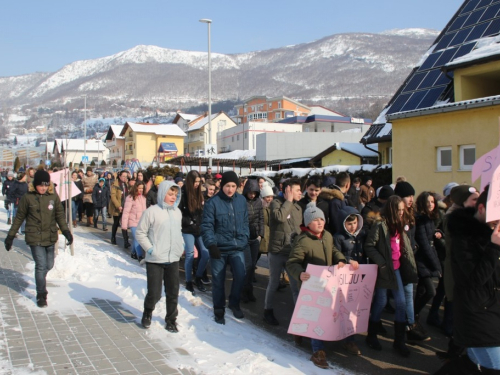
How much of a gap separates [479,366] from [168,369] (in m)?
2.91

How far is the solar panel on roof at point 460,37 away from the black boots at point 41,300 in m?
18.1

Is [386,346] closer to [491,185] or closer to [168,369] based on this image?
[168,369]

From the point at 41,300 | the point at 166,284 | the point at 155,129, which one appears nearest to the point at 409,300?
the point at 166,284

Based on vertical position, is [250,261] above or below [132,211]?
below

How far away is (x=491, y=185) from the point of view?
337 centimetres

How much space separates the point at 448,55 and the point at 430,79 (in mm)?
1480

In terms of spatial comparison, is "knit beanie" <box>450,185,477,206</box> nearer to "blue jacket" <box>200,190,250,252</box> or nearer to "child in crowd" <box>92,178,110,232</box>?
"blue jacket" <box>200,190,250,252</box>

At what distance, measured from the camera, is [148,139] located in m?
76.8

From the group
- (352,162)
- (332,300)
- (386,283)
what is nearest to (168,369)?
(332,300)

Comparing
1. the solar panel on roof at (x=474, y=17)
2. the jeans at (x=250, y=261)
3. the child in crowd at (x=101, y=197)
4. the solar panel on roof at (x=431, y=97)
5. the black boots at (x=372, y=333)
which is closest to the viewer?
the black boots at (x=372, y=333)

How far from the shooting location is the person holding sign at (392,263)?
552 centimetres

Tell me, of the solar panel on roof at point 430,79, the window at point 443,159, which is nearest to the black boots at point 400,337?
the window at point 443,159

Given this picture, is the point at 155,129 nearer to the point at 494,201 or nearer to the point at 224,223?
the point at 224,223

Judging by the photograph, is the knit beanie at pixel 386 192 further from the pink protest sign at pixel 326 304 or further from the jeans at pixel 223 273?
the jeans at pixel 223 273
